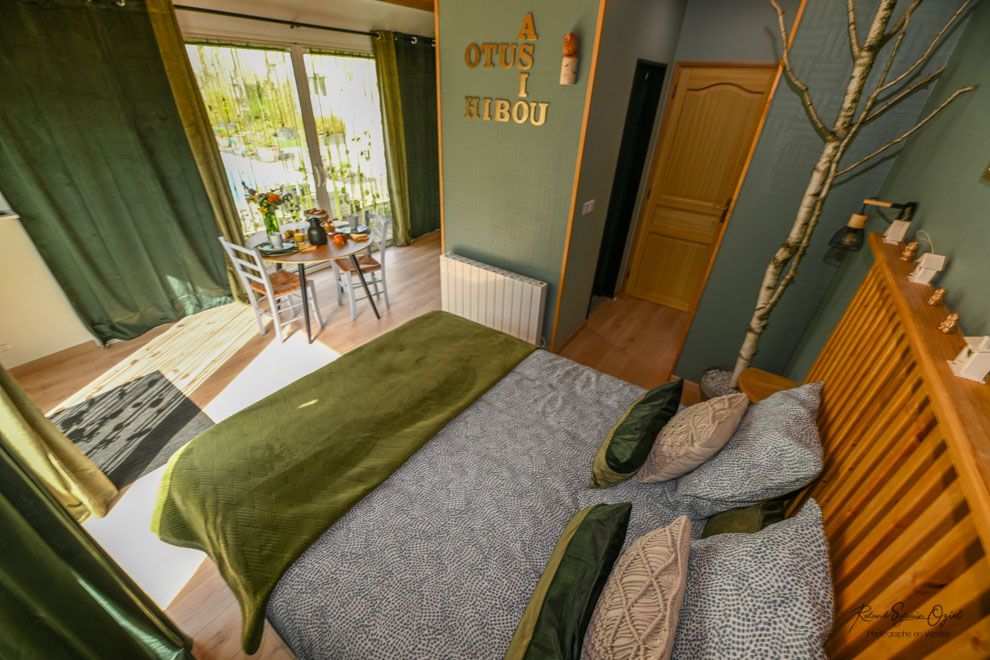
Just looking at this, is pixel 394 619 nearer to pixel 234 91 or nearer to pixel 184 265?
pixel 184 265

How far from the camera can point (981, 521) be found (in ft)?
1.71

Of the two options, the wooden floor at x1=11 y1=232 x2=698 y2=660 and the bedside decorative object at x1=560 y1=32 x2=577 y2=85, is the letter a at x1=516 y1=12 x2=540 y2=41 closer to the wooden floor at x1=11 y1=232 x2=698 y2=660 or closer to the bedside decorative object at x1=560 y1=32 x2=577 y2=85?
the bedside decorative object at x1=560 y1=32 x2=577 y2=85

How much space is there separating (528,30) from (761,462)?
256cm

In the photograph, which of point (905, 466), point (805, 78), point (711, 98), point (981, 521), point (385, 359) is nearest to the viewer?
point (981, 521)

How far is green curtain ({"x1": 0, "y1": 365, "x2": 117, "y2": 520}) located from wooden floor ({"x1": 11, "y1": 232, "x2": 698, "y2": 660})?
683 millimetres

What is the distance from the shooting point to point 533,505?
4.86ft

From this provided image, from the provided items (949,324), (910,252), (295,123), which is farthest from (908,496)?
(295,123)

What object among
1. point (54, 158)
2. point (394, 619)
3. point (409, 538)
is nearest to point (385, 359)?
point (409, 538)

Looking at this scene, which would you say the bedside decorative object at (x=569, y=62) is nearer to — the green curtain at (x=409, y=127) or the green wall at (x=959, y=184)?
the green wall at (x=959, y=184)

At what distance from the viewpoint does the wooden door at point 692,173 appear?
3.16 meters

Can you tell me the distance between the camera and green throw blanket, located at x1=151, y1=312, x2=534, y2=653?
1.32 metres

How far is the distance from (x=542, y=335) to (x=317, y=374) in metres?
1.81

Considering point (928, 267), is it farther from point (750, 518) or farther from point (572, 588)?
point (572, 588)

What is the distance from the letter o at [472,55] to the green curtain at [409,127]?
2305mm
